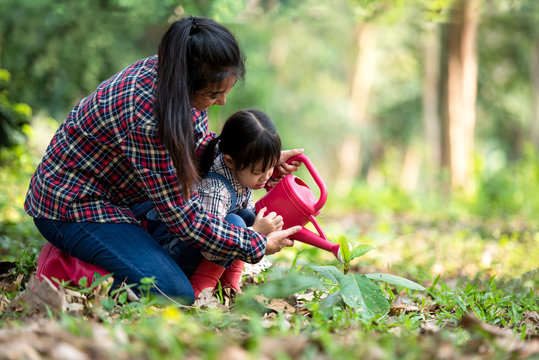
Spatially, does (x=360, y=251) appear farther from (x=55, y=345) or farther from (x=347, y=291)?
(x=55, y=345)

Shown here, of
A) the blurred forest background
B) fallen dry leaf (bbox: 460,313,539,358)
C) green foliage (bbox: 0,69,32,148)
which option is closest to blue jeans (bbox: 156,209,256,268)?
fallen dry leaf (bbox: 460,313,539,358)

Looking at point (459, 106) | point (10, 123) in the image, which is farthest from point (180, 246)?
point (459, 106)

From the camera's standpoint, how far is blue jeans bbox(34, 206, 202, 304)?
226cm

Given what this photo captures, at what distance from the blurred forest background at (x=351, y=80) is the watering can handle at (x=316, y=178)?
128cm

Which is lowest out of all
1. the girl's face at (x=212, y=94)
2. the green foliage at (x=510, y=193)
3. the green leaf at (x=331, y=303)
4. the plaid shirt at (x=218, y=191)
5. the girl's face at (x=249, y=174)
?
the green foliage at (x=510, y=193)

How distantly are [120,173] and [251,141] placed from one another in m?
0.55

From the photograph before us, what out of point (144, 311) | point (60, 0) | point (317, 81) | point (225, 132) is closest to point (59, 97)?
point (60, 0)

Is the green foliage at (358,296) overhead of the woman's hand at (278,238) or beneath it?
beneath

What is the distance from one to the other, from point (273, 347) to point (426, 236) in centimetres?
422

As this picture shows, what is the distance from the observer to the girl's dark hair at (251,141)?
2.31 metres

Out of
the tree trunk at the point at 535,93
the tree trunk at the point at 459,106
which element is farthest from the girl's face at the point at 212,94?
the tree trunk at the point at 535,93

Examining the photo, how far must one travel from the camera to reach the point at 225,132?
2.40 metres

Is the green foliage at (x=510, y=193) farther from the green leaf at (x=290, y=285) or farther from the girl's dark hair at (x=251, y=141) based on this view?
the green leaf at (x=290, y=285)

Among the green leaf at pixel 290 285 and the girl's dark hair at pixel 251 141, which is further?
the girl's dark hair at pixel 251 141
